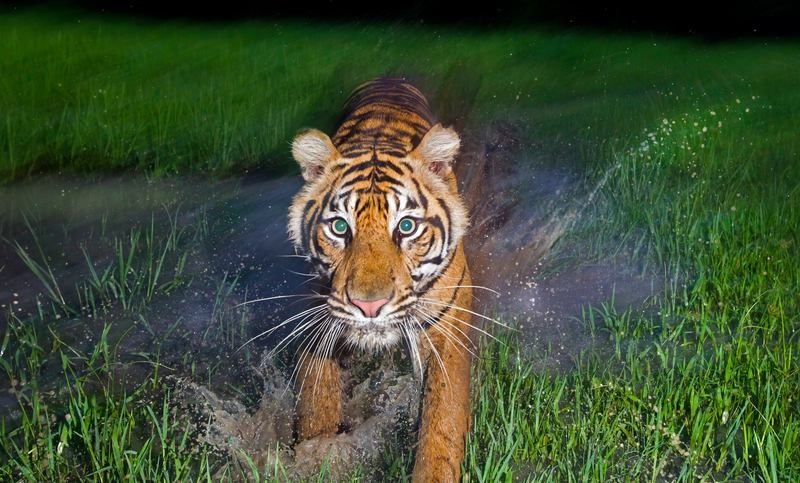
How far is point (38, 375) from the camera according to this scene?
5.03 feet

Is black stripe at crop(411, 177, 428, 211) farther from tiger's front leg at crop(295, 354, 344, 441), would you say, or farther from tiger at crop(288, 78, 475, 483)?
tiger's front leg at crop(295, 354, 344, 441)

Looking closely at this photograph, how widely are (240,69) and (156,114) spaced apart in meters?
0.42

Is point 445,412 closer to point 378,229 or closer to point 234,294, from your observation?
point 378,229

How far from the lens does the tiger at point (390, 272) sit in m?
1.45

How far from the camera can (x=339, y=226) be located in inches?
63.5

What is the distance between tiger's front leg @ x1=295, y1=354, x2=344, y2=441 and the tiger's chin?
0.35 feet

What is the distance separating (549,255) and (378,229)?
1.00 m

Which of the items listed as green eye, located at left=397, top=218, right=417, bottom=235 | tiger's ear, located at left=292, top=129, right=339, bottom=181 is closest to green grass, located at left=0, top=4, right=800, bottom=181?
tiger's ear, located at left=292, top=129, right=339, bottom=181

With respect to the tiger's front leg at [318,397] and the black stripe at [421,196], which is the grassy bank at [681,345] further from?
the black stripe at [421,196]

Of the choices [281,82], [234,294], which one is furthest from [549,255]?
[281,82]

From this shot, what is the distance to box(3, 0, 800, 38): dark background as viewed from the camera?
2160 mm

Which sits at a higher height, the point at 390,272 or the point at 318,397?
the point at 390,272

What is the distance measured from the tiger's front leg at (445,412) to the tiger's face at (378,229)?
12cm

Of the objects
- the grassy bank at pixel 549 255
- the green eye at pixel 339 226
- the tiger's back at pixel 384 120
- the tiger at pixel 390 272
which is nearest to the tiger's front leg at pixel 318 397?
the tiger at pixel 390 272
